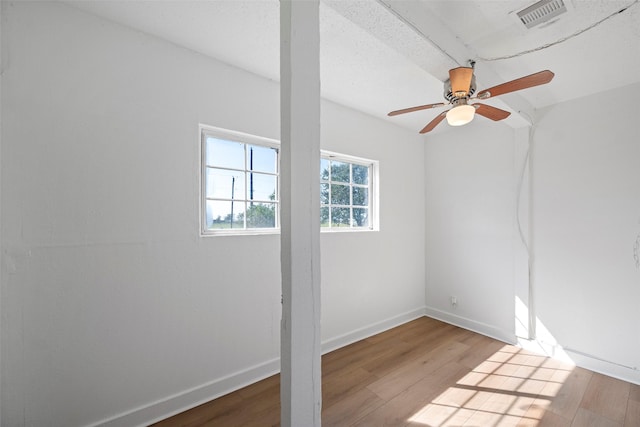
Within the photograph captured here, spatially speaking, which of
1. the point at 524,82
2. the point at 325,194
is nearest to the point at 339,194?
the point at 325,194

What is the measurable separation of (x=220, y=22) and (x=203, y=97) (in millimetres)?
513

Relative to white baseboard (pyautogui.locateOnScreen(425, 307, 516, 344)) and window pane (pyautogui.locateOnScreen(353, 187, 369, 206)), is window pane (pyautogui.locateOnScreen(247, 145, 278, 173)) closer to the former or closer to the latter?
window pane (pyautogui.locateOnScreen(353, 187, 369, 206))

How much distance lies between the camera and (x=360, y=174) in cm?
314

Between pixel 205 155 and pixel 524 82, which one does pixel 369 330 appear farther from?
pixel 524 82

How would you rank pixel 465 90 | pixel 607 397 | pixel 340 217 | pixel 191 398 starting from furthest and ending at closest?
1. pixel 340 217
2. pixel 607 397
3. pixel 191 398
4. pixel 465 90

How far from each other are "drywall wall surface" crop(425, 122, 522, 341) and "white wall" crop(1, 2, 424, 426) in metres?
2.25

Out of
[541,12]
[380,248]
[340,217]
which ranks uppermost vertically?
[541,12]

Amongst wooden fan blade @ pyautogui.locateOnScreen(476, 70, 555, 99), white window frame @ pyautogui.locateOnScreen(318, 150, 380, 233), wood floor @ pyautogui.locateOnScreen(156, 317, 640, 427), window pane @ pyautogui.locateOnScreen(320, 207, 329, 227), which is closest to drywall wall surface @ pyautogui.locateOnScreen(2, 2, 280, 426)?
wood floor @ pyautogui.locateOnScreen(156, 317, 640, 427)

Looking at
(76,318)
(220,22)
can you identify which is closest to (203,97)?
(220,22)

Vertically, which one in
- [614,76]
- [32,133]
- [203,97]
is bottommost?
[32,133]

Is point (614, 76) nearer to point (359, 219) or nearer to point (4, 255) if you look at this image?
point (359, 219)

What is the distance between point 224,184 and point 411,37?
1.58 meters

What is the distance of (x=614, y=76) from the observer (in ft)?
6.86

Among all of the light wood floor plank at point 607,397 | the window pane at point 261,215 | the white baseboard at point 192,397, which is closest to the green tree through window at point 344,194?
the window pane at point 261,215
